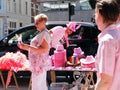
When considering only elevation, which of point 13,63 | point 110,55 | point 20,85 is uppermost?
point 110,55

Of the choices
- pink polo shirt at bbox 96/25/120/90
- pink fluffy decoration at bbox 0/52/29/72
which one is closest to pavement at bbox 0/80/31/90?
pink fluffy decoration at bbox 0/52/29/72

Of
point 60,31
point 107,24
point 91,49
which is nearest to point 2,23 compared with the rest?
point 91,49

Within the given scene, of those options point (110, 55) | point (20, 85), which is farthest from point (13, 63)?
point (110, 55)

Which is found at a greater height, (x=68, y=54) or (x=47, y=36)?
(x=47, y=36)

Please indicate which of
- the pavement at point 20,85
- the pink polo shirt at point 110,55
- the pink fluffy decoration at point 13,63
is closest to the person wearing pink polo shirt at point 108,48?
the pink polo shirt at point 110,55

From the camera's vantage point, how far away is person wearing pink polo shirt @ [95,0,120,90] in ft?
8.61

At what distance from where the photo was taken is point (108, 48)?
2611 mm

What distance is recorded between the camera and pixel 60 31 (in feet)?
21.4

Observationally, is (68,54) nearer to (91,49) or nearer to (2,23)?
(91,49)

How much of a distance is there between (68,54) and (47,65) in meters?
3.80

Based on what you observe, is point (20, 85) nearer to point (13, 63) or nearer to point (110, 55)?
point (13, 63)

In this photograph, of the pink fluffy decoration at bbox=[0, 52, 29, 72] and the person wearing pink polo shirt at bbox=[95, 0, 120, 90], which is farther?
the pink fluffy decoration at bbox=[0, 52, 29, 72]

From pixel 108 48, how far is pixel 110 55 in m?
0.05

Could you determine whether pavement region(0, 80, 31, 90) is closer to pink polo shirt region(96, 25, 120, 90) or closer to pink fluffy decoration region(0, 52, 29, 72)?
pink fluffy decoration region(0, 52, 29, 72)
